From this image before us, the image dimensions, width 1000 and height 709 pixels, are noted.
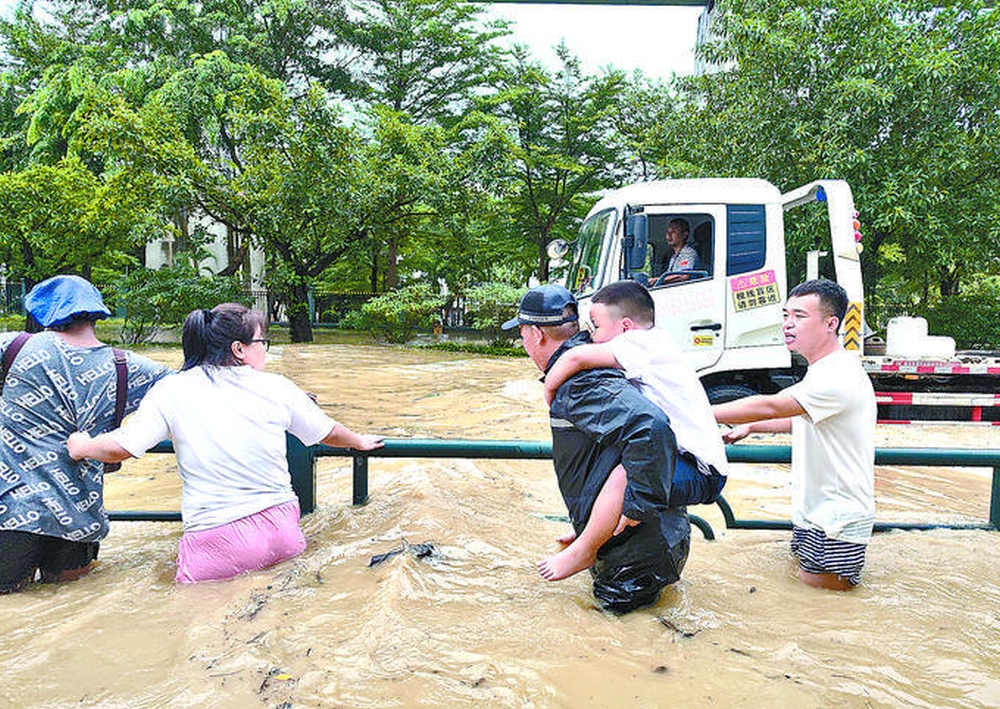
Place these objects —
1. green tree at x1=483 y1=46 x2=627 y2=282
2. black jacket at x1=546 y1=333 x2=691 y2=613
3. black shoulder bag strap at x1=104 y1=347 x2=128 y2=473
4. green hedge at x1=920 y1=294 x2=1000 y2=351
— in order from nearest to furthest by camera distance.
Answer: black jacket at x1=546 y1=333 x2=691 y2=613 → black shoulder bag strap at x1=104 y1=347 x2=128 y2=473 → green hedge at x1=920 y1=294 x2=1000 y2=351 → green tree at x1=483 y1=46 x2=627 y2=282

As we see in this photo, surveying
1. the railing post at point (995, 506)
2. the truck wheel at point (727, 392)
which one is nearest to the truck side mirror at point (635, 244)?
the truck wheel at point (727, 392)

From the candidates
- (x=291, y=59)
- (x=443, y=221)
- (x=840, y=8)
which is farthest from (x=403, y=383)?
(x=291, y=59)

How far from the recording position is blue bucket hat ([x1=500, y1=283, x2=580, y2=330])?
10.6 ft

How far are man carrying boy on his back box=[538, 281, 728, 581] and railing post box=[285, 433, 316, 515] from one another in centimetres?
145

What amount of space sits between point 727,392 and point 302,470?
19.1 ft

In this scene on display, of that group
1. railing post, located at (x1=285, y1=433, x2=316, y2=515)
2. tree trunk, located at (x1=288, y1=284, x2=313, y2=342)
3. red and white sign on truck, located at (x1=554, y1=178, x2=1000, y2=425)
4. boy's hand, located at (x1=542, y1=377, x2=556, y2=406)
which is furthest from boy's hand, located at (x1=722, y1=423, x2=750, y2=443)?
tree trunk, located at (x1=288, y1=284, x2=313, y2=342)

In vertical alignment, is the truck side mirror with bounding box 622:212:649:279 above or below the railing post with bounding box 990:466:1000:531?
above

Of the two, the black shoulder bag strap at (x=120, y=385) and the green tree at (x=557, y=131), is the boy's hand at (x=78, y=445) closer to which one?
the black shoulder bag strap at (x=120, y=385)

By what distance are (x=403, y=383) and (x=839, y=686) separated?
39.3ft

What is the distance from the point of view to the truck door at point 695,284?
8.62m

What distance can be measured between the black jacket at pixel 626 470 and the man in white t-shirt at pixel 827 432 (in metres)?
0.59

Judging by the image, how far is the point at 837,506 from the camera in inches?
136

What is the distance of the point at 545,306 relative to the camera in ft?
10.6

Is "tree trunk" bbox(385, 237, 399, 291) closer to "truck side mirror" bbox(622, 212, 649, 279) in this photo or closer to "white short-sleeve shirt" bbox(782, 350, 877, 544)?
"truck side mirror" bbox(622, 212, 649, 279)
